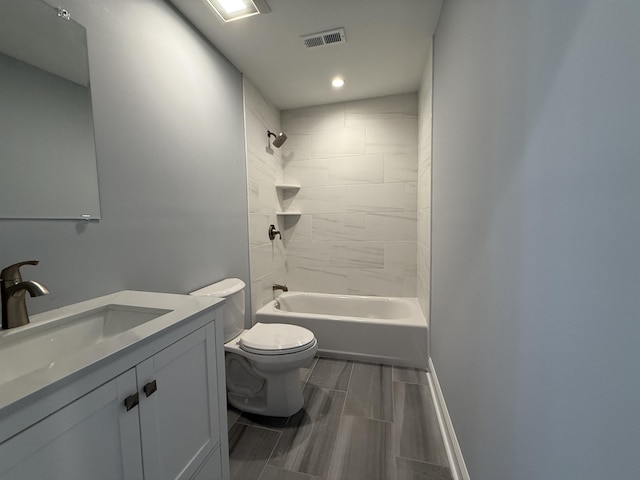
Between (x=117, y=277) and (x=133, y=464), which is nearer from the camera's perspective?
(x=133, y=464)

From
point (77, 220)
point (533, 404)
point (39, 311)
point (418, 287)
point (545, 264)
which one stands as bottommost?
point (418, 287)

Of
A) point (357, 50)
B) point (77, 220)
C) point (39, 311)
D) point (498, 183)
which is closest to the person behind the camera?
point (498, 183)

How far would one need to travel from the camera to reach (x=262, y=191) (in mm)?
2475

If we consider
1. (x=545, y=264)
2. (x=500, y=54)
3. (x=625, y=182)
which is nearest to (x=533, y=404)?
(x=545, y=264)

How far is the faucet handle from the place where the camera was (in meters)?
0.79

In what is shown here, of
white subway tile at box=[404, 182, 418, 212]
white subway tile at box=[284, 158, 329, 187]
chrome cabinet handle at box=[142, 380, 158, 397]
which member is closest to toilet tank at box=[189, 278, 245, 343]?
chrome cabinet handle at box=[142, 380, 158, 397]

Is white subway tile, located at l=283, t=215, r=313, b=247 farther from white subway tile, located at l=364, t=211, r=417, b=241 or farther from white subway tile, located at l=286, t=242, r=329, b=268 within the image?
white subway tile, located at l=364, t=211, r=417, b=241

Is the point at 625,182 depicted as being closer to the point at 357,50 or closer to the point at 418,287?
the point at 357,50

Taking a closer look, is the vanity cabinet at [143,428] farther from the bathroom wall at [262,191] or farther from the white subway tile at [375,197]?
the white subway tile at [375,197]

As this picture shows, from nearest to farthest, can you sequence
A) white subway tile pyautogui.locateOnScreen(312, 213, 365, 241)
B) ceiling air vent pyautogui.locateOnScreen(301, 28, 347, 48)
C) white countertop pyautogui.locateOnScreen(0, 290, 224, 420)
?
white countertop pyautogui.locateOnScreen(0, 290, 224, 420) < ceiling air vent pyautogui.locateOnScreen(301, 28, 347, 48) < white subway tile pyautogui.locateOnScreen(312, 213, 365, 241)

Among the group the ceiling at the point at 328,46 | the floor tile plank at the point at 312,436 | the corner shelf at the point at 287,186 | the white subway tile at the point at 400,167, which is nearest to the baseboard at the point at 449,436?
the floor tile plank at the point at 312,436

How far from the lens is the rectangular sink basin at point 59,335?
75 centimetres

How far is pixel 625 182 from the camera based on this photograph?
0.38m

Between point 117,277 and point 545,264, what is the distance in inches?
Answer: 61.4
